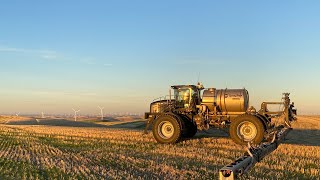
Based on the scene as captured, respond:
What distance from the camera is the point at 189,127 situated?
2095 centimetres

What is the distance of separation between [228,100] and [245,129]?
6.05 feet

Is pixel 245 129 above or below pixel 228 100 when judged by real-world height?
below

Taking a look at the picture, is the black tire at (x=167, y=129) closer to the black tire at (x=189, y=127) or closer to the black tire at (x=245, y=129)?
the black tire at (x=189, y=127)

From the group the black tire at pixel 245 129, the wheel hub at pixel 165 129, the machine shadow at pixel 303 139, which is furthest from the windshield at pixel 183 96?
the machine shadow at pixel 303 139

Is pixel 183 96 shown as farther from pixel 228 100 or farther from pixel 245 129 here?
pixel 245 129

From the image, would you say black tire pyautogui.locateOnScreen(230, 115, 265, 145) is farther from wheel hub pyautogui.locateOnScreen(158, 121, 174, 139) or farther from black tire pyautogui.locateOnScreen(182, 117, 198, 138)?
wheel hub pyautogui.locateOnScreen(158, 121, 174, 139)

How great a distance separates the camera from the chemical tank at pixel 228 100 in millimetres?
18969

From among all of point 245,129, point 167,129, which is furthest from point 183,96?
point 245,129

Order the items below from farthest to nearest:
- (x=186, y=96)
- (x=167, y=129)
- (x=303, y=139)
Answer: (x=303, y=139)
(x=186, y=96)
(x=167, y=129)

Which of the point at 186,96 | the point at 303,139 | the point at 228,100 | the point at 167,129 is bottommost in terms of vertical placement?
the point at 303,139

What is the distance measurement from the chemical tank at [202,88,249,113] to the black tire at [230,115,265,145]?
1034 mm

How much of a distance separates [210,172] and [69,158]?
19.9 feet

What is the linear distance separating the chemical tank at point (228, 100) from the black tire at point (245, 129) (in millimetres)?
1034

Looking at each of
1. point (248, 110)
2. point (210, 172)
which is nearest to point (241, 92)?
Result: point (248, 110)
